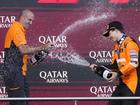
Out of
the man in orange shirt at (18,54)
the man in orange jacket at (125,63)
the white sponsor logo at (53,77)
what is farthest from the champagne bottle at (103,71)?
the white sponsor logo at (53,77)

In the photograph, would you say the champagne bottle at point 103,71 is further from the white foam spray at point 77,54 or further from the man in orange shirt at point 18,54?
the white foam spray at point 77,54

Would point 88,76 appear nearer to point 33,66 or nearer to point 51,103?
point 33,66

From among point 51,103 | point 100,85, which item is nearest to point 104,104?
point 100,85

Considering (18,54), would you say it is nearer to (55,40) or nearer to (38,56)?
(38,56)

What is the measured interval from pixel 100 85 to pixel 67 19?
41.0 inches

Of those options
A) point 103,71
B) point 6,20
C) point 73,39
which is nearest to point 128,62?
point 103,71

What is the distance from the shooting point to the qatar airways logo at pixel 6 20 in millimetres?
12609

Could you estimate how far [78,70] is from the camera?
12.8 m

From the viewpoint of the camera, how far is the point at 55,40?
41.7 feet

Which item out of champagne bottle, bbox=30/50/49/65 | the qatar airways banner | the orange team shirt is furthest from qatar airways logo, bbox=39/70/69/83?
the orange team shirt

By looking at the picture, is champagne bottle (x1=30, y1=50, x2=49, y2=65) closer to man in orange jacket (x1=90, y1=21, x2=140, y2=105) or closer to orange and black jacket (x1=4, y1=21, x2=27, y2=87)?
orange and black jacket (x1=4, y1=21, x2=27, y2=87)

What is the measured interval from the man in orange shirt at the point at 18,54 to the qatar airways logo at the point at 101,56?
3.08 ft

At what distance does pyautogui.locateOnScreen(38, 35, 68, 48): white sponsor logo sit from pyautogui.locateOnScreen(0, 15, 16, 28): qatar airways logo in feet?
1.53

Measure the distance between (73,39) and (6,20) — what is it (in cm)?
98
